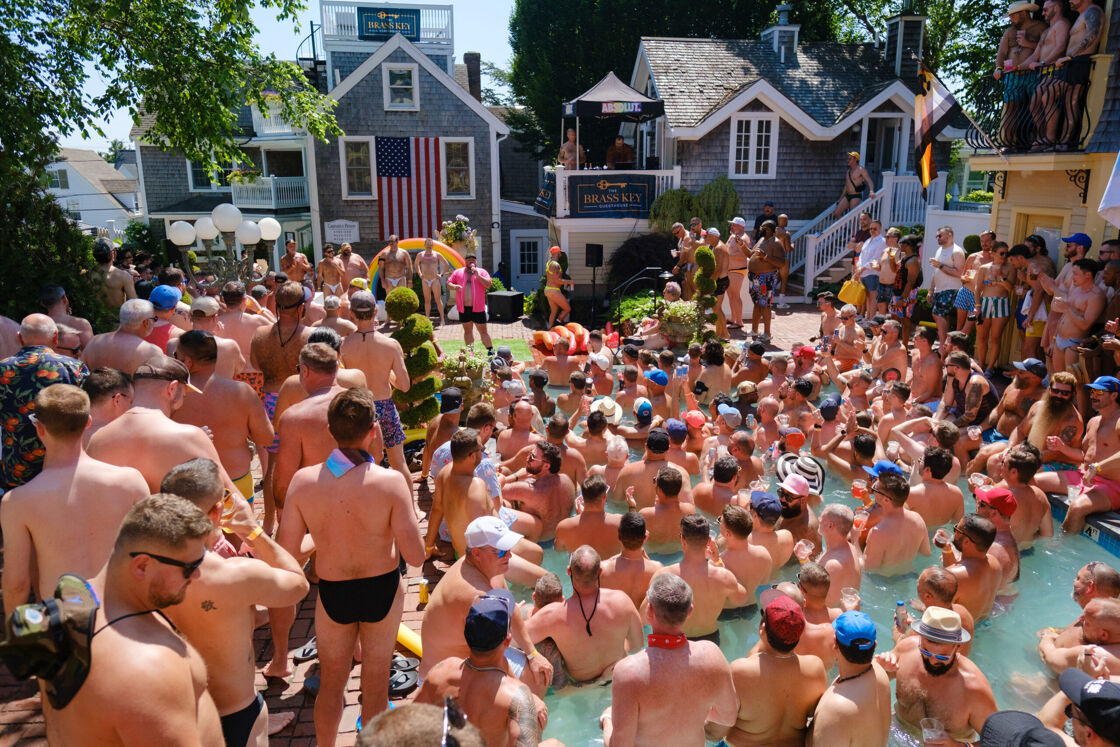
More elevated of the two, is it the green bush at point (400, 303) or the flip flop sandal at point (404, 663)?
the green bush at point (400, 303)

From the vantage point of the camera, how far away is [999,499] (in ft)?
18.3

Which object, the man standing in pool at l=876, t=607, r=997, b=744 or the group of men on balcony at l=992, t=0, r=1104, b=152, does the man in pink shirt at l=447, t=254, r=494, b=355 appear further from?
the man standing in pool at l=876, t=607, r=997, b=744

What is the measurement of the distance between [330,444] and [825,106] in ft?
68.9

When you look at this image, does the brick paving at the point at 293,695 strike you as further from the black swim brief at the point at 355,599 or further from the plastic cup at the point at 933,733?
the plastic cup at the point at 933,733

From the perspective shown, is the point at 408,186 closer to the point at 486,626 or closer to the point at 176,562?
the point at 486,626

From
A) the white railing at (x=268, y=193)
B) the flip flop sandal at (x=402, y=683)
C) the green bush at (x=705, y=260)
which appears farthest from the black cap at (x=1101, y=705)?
the white railing at (x=268, y=193)

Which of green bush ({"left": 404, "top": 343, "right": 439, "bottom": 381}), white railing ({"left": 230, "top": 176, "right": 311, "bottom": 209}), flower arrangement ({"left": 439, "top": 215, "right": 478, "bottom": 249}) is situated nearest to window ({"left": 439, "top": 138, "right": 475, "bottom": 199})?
flower arrangement ({"left": 439, "top": 215, "right": 478, "bottom": 249})

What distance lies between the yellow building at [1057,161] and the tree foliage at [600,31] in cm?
2068

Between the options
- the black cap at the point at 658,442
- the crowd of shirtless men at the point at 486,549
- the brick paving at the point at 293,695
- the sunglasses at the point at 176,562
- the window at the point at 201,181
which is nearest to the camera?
the sunglasses at the point at 176,562

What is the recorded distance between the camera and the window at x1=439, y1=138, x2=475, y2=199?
24250 millimetres

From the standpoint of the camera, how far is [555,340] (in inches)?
516

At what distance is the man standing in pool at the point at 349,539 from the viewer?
13.0 feet

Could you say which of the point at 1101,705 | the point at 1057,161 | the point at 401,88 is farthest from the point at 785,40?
the point at 1101,705

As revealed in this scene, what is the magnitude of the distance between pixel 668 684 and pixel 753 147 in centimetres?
2016
